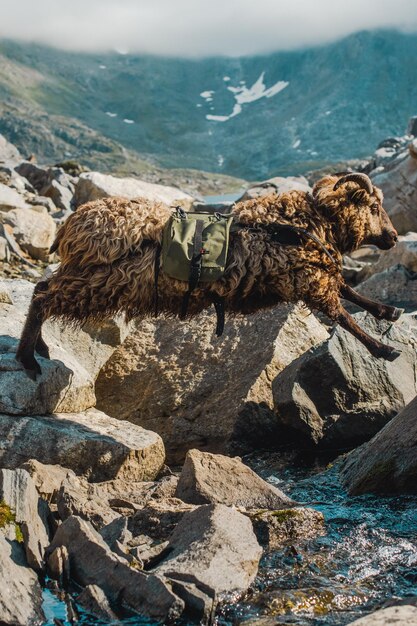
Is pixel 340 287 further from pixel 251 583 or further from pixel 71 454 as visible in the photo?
pixel 251 583

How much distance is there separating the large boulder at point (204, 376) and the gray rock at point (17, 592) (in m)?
4.91

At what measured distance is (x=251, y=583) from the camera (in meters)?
6.65

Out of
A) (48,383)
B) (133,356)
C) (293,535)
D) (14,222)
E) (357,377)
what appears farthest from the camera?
(14,222)

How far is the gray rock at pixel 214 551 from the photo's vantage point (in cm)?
632

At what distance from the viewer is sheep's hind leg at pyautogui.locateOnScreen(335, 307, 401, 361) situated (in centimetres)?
1011

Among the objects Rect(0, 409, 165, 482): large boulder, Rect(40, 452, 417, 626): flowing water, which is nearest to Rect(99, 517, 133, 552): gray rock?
Rect(40, 452, 417, 626): flowing water

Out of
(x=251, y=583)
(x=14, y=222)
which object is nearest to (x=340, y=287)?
(x=251, y=583)

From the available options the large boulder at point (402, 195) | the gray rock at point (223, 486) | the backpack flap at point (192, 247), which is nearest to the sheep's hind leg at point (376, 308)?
the backpack flap at point (192, 247)

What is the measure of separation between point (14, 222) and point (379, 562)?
1632 centimetres

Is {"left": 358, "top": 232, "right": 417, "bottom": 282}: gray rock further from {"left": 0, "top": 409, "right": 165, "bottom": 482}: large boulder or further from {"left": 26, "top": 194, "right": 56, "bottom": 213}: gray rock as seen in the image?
{"left": 26, "top": 194, "right": 56, "bottom": 213}: gray rock

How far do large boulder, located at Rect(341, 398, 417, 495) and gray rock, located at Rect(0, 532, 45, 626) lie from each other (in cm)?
403

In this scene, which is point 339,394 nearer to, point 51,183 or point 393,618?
point 393,618

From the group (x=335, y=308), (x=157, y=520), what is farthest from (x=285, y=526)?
(x=335, y=308)

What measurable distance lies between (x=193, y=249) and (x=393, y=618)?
491cm
